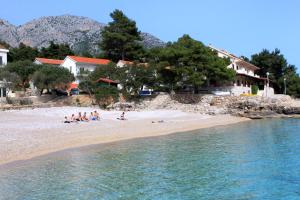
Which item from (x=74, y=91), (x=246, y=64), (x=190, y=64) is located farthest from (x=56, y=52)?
(x=190, y=64)

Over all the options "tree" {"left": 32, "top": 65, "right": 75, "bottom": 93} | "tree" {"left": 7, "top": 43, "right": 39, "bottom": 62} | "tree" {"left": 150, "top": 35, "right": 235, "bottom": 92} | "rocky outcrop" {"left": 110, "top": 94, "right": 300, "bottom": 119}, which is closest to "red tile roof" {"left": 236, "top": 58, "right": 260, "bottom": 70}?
"tree" {"left": 150, "top": 35, "right": 235, "bottom": 92}

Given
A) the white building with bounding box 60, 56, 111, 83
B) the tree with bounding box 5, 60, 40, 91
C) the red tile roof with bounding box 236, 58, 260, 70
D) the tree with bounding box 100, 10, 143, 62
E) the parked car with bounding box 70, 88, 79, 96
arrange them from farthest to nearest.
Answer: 1. the tree with bounding box 100, 10, 143, 62
2. the red tile roof with bounding box 236, 58, 260, 70
3. the white building with bounding box 60, 56, 111, 83
4. the parked car with bounding box 70, 88, 79, 96
5. the tree with bounding box 5, 60, 40, 91

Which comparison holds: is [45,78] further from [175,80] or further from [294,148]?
[294,148]

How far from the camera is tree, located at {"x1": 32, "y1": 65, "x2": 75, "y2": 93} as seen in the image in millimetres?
61000

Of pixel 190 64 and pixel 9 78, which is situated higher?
pixel 190 64

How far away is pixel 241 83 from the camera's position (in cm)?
7881

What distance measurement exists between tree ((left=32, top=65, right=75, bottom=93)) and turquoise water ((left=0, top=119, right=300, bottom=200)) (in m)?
32.0

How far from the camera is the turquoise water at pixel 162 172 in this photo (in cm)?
1720

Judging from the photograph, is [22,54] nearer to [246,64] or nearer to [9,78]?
[9,78]

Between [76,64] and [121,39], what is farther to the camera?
[121,39]

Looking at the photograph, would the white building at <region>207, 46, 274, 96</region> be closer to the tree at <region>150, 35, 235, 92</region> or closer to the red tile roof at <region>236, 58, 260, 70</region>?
the red tile roof at <region>236, 58, 260, 70</region>

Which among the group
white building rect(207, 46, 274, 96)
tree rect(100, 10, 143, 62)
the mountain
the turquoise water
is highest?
the mountain

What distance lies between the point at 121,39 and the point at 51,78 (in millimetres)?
31156

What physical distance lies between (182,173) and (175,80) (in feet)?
142
